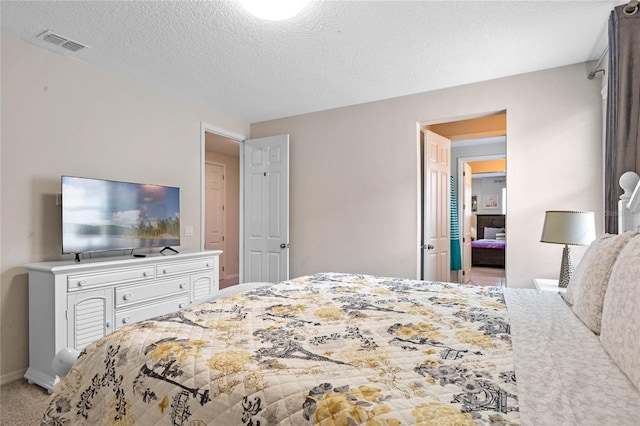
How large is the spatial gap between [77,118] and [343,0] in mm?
2411

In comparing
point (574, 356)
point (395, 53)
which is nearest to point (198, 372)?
point (574, 356)

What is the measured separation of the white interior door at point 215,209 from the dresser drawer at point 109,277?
3.36m

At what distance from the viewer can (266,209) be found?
4.55 m

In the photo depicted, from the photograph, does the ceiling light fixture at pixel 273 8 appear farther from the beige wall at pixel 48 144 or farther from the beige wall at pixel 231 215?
the beige wall at pixel 231 215

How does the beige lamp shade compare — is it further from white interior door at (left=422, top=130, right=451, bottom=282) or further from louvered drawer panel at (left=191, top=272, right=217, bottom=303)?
louvered drawer panel at (left=191, top=272, right=217, bottom=303)

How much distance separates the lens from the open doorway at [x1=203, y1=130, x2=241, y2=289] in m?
6.32

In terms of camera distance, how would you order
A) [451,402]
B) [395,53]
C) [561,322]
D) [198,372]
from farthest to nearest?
[395,53], [561,322], [198,372], [451,402]

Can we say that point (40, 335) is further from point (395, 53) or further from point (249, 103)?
point (395, 53)

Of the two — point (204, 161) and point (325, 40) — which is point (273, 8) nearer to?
point (325, 40)

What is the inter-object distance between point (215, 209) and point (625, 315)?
20.2 ft

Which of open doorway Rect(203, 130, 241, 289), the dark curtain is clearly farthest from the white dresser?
open doorway Rect(203, 130, 241, 289)

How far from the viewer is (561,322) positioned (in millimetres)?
1462

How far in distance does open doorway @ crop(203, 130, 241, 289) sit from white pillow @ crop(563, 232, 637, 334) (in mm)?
5417

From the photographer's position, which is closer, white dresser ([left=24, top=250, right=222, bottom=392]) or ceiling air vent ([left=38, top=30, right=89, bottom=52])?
white dresser ([left=24, top=250, right=222, bottom=392])
